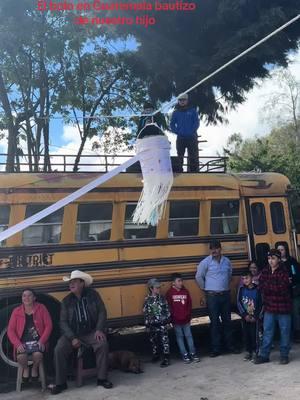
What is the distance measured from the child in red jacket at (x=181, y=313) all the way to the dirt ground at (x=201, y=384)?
0.35 m

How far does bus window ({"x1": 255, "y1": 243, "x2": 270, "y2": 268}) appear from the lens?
8.69 meters

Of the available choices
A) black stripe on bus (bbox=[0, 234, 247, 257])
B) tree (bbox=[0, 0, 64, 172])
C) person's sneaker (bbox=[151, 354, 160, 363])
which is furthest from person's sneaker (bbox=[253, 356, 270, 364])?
tree (bbox=[0, 0, 64, 172])

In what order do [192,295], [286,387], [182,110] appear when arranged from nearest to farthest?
[286,387] → [192,295] → [182,110]

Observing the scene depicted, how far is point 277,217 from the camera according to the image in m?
8.95

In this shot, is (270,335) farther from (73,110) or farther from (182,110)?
(73,110)

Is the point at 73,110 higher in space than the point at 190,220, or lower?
higher

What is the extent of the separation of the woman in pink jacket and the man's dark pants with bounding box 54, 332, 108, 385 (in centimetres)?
28

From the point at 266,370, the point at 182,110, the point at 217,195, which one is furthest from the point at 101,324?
the point at 182,110


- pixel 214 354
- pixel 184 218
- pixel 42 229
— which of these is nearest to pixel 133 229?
pixel 184 218

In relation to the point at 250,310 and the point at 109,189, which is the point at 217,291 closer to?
the point at 250,310

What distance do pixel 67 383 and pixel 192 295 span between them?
261cm

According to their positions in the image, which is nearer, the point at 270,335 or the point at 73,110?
the point at 270,335

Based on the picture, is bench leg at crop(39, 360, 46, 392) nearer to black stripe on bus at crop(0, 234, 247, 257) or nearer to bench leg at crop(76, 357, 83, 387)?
bench leg at crop(76, 357, 83, 387)

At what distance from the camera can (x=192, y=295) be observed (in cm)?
823
